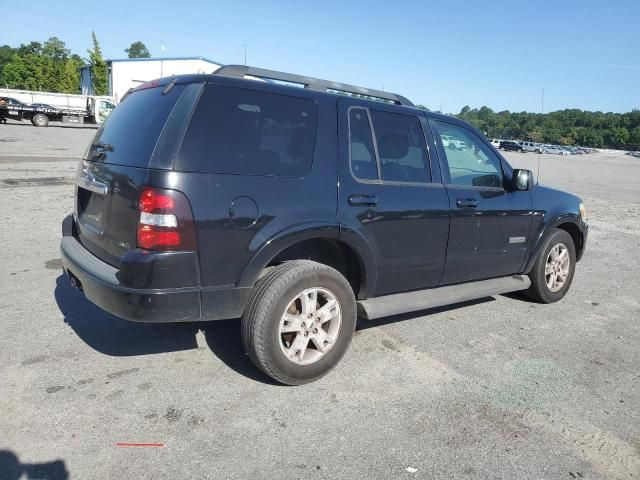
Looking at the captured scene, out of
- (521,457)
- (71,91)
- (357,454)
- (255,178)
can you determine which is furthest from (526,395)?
(71,91)

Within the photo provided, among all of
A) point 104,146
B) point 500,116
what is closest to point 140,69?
point 104,146

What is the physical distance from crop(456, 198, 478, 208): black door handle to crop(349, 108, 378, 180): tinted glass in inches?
34.5

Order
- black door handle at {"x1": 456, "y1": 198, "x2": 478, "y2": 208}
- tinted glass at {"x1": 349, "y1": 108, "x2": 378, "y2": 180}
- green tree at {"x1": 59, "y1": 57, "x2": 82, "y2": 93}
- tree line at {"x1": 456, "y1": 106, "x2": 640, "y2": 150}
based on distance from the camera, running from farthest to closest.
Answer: tree line at {"x1": 456, "y1": 106, "x2": 640, "y2": 150} → green tree at {"x1": 59, "y1": 57, "x2": 82, "y2": 93} → black door handle at {"x1": 456, "y1": 198, "x2": 478, "y2": 208} → tinted glass at {"x1": 349, "y1": 108, "x2": 378, "y2": 180}

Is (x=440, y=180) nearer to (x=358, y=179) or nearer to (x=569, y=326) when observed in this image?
(x=358, y=179)

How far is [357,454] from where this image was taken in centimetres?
268

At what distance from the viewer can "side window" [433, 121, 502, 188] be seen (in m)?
4.27

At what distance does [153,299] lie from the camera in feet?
9.37

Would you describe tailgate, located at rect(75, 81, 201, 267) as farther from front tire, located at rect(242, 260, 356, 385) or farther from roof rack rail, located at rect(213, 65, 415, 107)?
front tire, located at rect(242, 260, 356, 385)

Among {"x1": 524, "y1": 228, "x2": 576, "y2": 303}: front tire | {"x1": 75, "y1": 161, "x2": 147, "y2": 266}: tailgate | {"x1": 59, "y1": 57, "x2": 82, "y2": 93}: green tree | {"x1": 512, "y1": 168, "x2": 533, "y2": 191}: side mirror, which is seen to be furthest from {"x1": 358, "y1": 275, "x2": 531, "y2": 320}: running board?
{"x1": 59, "y1": 57, "x2": 82, "y2": 93}: green tree

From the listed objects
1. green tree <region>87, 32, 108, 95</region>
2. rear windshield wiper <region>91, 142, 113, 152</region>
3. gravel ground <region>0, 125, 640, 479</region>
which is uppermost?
green tree <region>87, 32, 108, 95</region>

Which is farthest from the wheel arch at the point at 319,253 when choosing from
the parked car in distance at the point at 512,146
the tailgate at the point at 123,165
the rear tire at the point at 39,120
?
the parked car in distance at the point at 512,146

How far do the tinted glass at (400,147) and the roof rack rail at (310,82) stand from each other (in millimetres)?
287

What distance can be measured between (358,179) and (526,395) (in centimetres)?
185

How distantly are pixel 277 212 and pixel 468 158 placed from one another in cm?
214
